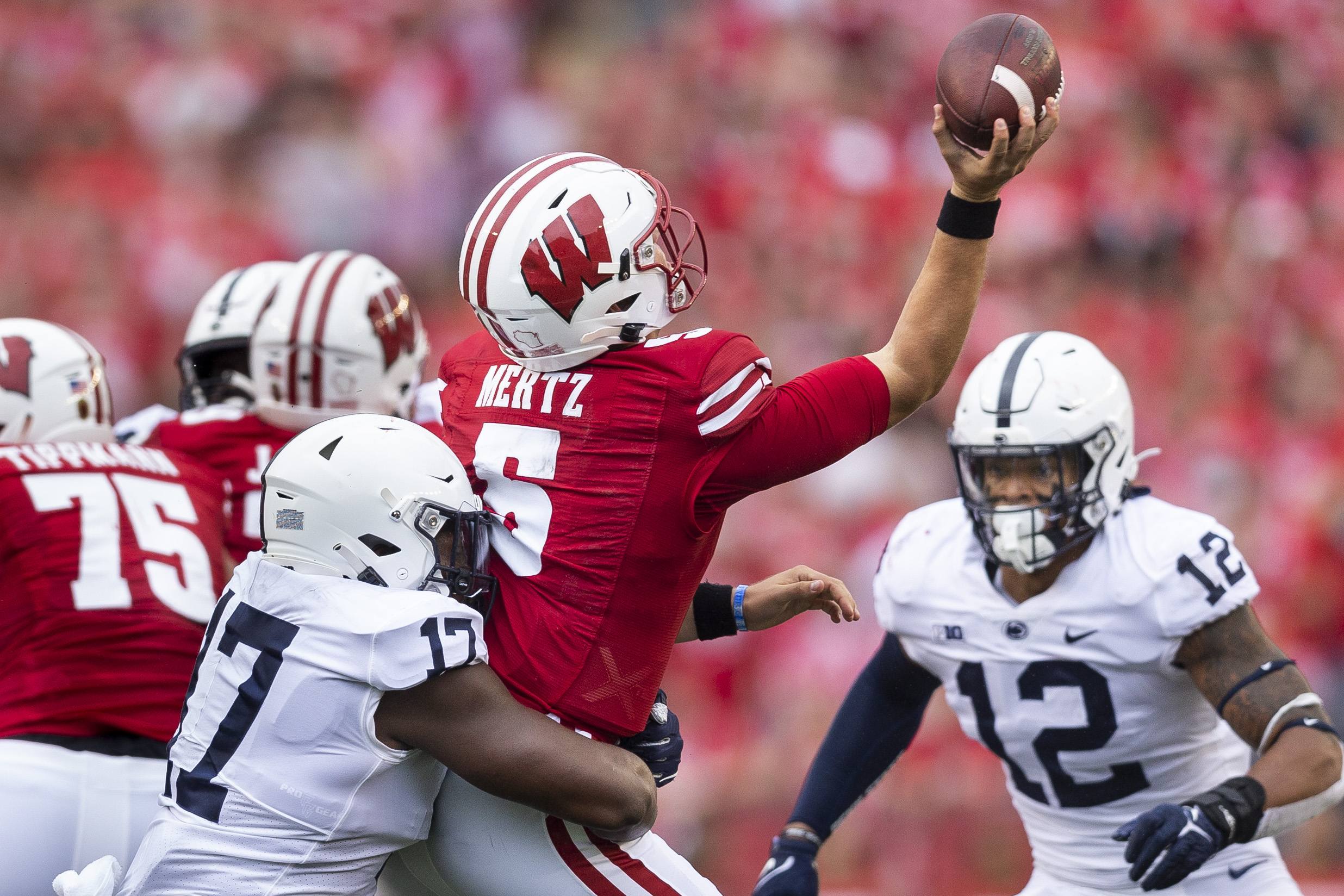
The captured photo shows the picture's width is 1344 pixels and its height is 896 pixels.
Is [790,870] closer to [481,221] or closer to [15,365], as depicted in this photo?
[481,221]

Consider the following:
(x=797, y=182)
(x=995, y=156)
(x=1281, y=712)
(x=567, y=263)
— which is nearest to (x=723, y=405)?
(x=567, y=263)

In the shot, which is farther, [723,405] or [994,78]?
[994,78]

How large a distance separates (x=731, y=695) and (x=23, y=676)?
326cm

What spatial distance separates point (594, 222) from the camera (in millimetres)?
2398

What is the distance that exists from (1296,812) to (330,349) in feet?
8.27

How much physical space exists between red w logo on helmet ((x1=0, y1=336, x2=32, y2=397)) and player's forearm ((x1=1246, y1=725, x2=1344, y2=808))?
2.86m

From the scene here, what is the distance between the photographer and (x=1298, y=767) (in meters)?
2.83

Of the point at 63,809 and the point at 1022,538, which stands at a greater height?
the point at 1022,538

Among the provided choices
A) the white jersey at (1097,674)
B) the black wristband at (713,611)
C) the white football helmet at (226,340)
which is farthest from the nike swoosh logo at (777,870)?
the white football helmet at (226,340)

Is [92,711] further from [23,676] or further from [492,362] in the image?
[492,362]

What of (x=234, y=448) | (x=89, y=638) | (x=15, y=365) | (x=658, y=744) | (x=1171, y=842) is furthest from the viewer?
(x=234, y=448)

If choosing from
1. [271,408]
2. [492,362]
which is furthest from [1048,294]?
[492,362]

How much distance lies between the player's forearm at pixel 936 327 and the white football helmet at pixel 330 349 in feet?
6.08

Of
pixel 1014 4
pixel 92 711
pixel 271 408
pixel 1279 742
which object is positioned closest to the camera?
pixel 1279 742
